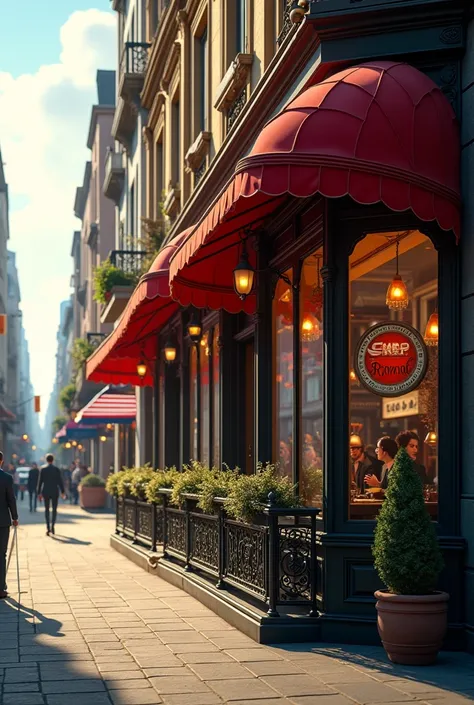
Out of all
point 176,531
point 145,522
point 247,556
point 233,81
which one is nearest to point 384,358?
point 247,556

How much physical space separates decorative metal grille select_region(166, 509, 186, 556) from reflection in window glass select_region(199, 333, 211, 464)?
1868mm

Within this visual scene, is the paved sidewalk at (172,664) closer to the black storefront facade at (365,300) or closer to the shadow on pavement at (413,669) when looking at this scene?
the shadow on pavement at (413,669)

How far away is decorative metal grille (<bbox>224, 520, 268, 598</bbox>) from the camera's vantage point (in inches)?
440

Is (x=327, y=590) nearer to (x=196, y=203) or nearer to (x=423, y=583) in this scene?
(x=423, y=583)

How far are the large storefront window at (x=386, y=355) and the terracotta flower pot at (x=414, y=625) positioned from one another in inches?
69.7

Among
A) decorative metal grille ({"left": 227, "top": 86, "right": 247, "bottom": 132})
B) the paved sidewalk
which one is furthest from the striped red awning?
the paved sidewalk

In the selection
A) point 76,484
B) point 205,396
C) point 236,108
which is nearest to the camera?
point 236,108

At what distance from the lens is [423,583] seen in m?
9.28

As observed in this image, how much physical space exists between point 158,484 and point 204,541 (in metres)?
4.02

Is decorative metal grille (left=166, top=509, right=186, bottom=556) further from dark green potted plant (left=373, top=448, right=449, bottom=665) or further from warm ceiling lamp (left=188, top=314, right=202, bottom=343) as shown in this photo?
dark green potted plant (left=373, top=448, right=449, bottom=665)

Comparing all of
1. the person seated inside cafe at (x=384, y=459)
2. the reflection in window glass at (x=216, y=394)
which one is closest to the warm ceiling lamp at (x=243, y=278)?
the person seated inside cafe at (x=384, y=459)

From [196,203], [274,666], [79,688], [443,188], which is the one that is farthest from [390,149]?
[196,203]

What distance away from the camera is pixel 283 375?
13625mm

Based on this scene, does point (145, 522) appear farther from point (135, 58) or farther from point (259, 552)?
point (135, 58)
